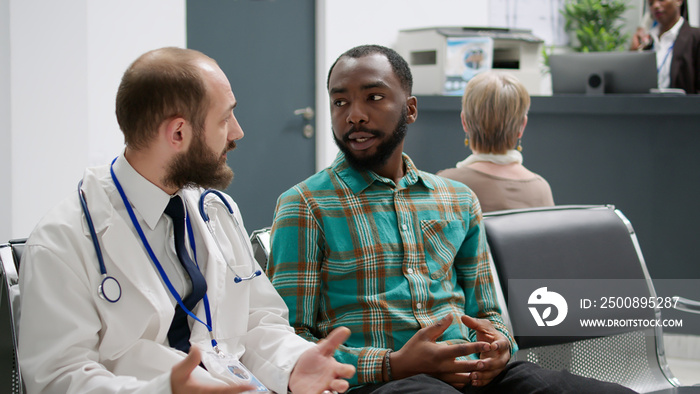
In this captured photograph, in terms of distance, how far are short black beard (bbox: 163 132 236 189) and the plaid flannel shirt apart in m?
0.27

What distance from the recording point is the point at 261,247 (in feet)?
5.65

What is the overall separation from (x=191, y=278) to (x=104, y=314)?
0.18 metres

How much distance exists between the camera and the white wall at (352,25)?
4.36 metres

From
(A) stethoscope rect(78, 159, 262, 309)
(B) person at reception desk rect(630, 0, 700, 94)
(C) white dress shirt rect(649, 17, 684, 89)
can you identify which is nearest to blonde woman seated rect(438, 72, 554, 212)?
(A) stethoscope rect(78, 159, 262, 309)

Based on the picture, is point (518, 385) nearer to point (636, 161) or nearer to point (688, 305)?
point (688, 305)

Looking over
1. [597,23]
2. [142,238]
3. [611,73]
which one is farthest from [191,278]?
[597,23]

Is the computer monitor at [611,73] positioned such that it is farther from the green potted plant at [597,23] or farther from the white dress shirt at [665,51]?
the green potted plant at [597,23]

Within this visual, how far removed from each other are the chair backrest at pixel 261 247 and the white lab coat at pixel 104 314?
0.30 metres

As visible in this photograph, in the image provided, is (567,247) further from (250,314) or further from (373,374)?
(250,314)

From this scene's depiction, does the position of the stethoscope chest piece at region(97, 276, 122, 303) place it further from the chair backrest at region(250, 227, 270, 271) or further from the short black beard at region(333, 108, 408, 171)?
the short black beard at region(333, 108, 408, 171)

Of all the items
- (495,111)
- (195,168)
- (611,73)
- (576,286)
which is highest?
(611,73)

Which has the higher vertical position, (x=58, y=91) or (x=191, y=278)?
(x=58, y=91)

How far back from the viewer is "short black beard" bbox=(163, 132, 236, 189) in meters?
1.34

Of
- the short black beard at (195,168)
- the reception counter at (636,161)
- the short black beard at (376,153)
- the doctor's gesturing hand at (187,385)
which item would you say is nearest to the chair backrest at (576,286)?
the short black beard at (376,153)
